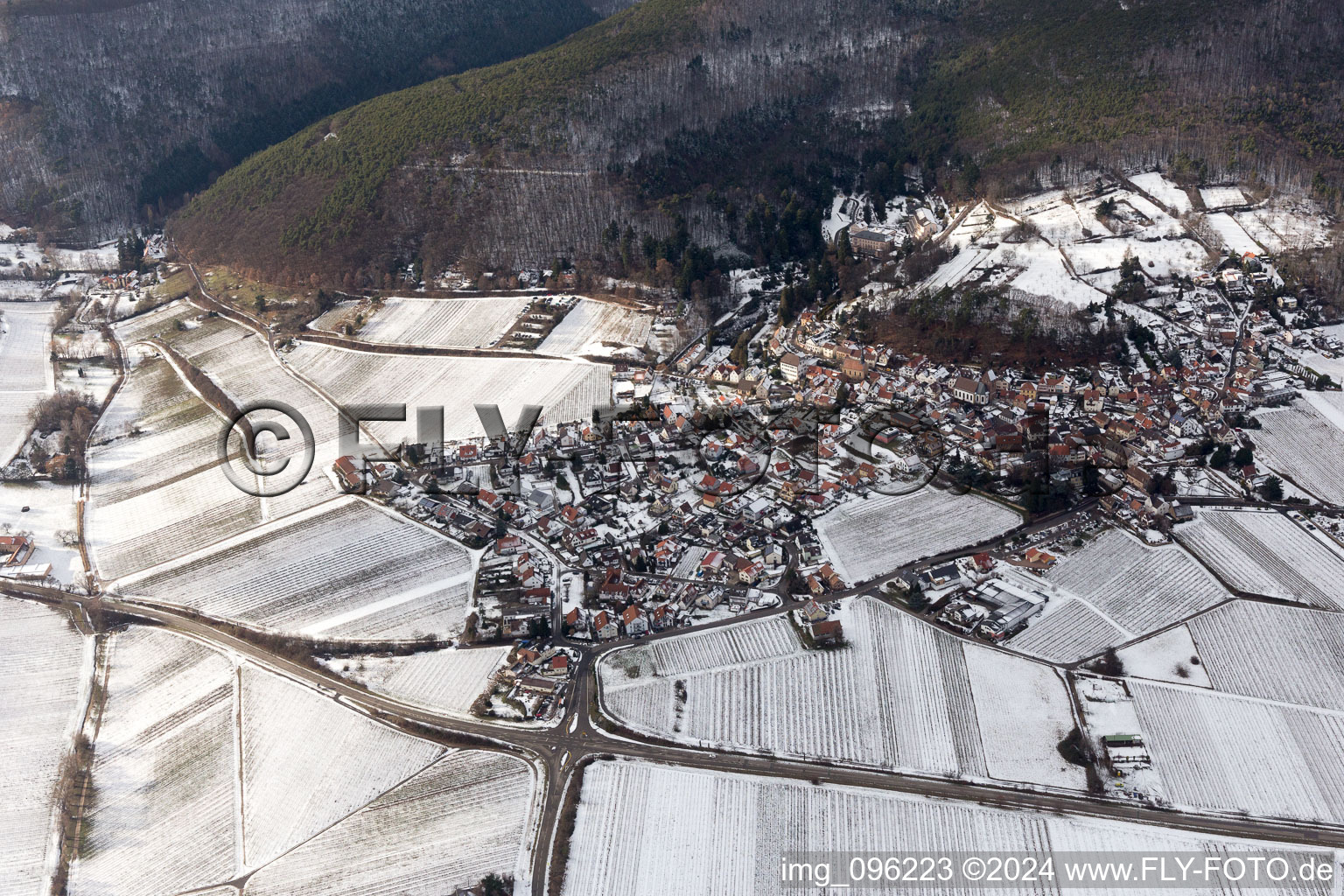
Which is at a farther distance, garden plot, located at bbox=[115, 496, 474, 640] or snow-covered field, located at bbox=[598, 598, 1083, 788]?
garden plot, located at bbox=[115, 496, 474, 640]

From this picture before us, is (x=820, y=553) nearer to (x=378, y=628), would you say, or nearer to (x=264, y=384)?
(x=378, y=628)

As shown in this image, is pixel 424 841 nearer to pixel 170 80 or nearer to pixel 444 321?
pixel 444 321

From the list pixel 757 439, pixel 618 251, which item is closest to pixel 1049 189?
pixel 618 251

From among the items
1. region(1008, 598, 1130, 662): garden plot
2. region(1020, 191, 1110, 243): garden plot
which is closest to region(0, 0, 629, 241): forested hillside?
region(1020, 191, 1110, 243): garden plot

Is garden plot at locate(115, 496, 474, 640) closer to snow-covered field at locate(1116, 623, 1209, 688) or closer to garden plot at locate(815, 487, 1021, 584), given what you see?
garden plot at locate(815, 487, 1021, 584)

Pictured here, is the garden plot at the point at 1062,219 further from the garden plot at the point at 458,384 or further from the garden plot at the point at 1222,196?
the garden plot at the point at 458,384

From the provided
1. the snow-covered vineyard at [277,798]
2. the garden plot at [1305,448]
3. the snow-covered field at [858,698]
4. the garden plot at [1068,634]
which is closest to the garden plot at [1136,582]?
the garden plot at [1068,634]

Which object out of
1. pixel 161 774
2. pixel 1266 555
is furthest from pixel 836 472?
pixel 161 774
